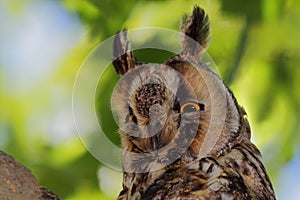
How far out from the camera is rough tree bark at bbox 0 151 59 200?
1592 millimetres

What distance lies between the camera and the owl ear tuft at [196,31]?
2746mm

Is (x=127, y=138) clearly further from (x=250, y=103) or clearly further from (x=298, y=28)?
(x=298, y=28)

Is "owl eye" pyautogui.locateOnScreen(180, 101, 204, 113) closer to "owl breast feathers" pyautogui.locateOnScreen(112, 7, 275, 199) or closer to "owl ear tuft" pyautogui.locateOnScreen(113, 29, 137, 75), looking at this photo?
"owl breast feathers" pyautogui.locateOnScreen(112, 7, 275, 199)

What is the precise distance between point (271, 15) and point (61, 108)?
1132 mm

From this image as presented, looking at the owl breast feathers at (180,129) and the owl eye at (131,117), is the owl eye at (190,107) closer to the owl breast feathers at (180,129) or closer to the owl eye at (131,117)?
the owl breast feathers at (180,129)

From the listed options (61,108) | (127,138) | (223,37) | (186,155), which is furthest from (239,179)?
(61,108)

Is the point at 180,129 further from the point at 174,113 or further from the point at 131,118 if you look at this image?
the point at 131,118

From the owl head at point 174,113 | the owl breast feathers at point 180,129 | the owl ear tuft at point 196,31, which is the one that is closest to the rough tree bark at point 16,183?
the owl breast feathers at point 180,129

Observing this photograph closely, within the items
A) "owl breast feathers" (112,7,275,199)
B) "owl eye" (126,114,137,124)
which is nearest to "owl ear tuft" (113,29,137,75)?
"owl breast feathers" (112,7,275,199)

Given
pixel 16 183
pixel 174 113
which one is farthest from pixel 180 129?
pixel 16 183

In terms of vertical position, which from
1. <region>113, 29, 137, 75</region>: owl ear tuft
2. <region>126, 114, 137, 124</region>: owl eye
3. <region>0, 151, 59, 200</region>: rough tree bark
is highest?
<region>113, 29, 137, 75</region>: owl ear tuft

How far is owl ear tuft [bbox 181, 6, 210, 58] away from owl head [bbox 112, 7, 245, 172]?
9cm

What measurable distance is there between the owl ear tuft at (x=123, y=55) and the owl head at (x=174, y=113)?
3cm

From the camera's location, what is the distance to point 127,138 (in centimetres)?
→ 263
